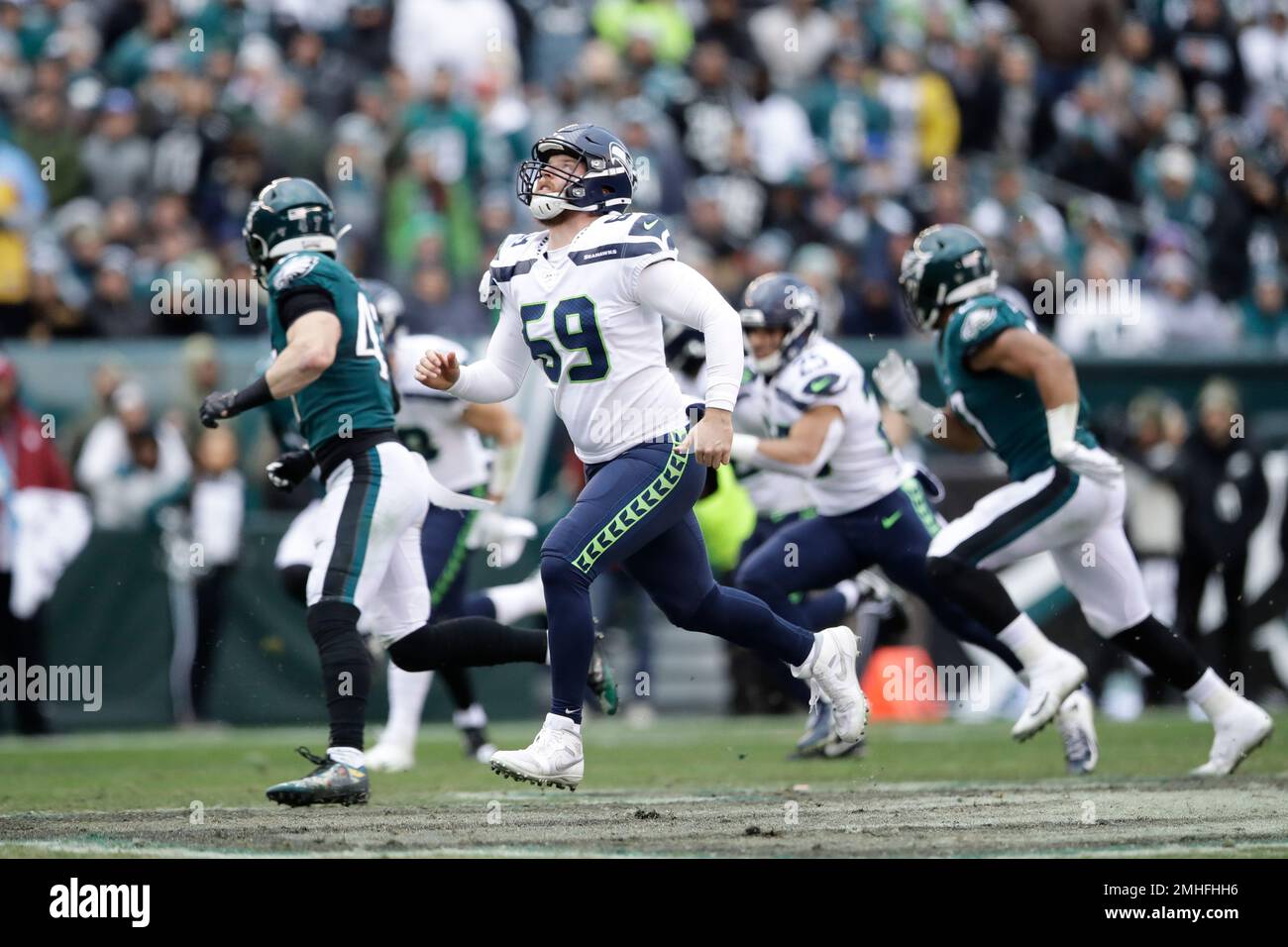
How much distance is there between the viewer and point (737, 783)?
845cm

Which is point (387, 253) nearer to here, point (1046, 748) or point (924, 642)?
point (924, 642)

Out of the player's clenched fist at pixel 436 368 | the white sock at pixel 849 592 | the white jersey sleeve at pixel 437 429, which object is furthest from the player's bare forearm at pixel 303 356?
the white sock at pixel 849 592

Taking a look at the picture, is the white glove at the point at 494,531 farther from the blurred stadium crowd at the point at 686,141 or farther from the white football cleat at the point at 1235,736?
the blurred stadium crowd at the point at 686,141

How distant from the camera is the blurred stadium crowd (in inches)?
571

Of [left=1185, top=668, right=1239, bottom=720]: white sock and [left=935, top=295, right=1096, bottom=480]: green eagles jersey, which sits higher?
[left=935, top=295, right=1096, bottom=480]: green eagles jersey

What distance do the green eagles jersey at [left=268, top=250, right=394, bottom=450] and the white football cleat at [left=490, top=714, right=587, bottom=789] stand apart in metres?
1.50

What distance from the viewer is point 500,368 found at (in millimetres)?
7461

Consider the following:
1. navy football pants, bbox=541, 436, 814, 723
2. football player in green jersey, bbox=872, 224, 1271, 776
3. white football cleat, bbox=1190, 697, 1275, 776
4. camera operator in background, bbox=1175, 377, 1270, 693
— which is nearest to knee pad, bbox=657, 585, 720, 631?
navy football pants, bbox=541, 436, 814, 723

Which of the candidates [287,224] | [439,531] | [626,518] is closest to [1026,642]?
[626,518]

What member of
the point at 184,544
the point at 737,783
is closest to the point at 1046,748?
the point at 737,783

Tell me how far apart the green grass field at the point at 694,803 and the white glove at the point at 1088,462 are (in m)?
1.28

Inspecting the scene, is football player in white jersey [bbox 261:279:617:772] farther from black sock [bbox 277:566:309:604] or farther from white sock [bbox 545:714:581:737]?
white sock [bbox 545:714:581:737]

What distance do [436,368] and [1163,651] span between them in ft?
11.6

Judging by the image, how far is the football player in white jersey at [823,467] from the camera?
9453 millimetres
